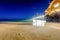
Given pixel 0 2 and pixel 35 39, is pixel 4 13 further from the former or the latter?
pixel 35 39

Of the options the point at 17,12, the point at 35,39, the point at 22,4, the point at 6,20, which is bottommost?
the point at 35,39

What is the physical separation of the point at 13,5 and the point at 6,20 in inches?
15.7

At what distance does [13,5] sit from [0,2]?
0.32 metres

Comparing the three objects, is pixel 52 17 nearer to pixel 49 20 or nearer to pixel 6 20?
pixel 49 20

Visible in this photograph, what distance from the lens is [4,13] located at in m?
2.95

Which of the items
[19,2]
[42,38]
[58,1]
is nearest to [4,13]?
[19,2]

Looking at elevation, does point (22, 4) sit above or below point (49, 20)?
above

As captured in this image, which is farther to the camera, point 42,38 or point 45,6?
point 45,6

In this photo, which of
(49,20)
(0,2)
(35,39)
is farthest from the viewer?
(49,20)

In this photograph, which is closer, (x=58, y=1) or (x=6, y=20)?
(x=6, y=20)

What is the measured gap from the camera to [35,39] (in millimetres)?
1421

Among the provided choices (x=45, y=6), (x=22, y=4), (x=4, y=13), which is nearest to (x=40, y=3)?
(x=45, y=6)

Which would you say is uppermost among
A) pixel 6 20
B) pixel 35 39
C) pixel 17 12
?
pixel 17 12

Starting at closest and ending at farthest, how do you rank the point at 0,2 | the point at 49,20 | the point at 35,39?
the point at 35,39, the point at 0,2, the point at 49,20
